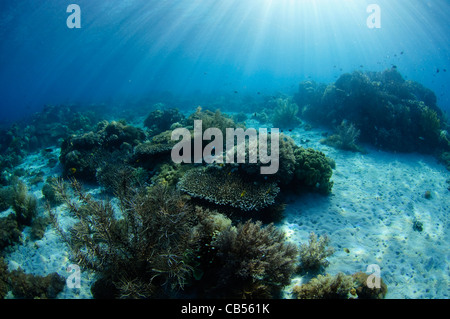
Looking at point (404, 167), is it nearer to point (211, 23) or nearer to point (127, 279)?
point (127, 279)

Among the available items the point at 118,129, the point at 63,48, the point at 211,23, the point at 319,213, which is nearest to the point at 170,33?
the point at 211,23

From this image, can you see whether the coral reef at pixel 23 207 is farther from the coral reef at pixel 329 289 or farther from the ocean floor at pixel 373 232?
the coral reef at pixel 329 289

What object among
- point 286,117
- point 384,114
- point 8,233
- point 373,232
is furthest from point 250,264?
point 286,117

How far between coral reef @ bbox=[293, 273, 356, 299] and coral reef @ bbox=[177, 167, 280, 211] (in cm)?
206

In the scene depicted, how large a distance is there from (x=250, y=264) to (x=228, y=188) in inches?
93.8

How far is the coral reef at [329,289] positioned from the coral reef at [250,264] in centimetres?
40

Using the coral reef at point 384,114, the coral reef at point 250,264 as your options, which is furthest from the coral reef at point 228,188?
the coral reef at point 384,114

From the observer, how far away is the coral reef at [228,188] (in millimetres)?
5328

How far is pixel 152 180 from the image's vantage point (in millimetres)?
6992

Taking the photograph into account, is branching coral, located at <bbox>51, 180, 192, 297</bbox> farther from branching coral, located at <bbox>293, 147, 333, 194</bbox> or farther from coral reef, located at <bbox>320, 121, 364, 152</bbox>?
coral reef, located at <bbox>320, 121, 364, 152</bbox>

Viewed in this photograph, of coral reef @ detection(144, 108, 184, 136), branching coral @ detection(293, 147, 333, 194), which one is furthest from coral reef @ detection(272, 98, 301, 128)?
branching coral @ detection(293, 147, 333, 194)

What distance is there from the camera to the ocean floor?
4.40 metres

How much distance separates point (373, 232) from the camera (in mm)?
5609
